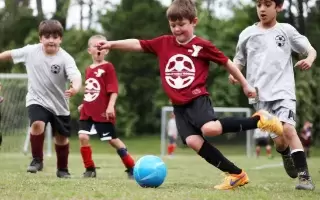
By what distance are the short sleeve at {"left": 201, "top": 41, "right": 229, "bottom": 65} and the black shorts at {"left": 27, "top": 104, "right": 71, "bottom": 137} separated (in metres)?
2.61

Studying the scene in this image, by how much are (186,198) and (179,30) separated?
6.04ft

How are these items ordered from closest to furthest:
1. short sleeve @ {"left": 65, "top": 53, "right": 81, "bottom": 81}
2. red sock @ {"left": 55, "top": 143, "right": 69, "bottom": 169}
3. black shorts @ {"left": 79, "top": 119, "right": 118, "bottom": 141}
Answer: short sleeve @ {"left": 65, "top": 53, "right": 81, "bottom": 81} → red sock @ {"left": 55, "top": 143, "right": 69, "bottom": 169} → black shorts @ {"left": 79, "top": 119, "right": 118, "bottom": 141}

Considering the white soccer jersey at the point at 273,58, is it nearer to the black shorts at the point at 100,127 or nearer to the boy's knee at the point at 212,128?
the boy's knee at the point at 212,128

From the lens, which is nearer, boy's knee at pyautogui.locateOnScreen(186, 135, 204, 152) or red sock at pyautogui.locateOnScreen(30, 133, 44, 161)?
boy's knee at pyautogui.locateOnScreen(186, 135, 204, 152)

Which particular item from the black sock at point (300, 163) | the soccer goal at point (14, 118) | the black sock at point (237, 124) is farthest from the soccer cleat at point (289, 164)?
the soccer goal at point (14, 118)

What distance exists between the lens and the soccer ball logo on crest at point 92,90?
28.3ft

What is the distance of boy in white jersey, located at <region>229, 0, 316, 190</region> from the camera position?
657 cm

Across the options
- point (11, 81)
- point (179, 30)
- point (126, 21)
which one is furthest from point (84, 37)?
point (179, 30)

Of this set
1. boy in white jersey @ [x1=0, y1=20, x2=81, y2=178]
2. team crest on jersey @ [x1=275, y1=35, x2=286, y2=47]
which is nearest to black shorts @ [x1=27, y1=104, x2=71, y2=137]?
boy in white jersey @ [x1=0, y1=20, x2=81, y2=178]

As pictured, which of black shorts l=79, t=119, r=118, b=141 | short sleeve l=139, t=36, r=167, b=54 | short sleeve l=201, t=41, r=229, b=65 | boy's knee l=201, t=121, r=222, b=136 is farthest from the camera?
black shorts l=79, t=119, r=118, b=141

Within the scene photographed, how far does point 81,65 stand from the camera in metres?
36.0

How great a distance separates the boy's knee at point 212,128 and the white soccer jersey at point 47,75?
99.3 inches

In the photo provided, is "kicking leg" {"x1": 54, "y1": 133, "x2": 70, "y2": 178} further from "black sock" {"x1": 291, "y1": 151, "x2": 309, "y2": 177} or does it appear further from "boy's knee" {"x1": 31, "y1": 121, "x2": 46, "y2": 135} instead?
"black sock" {"x1": 291, "y1": 151, "x2": 309, "y2": 177}

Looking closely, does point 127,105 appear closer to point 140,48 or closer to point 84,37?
point 84,37
